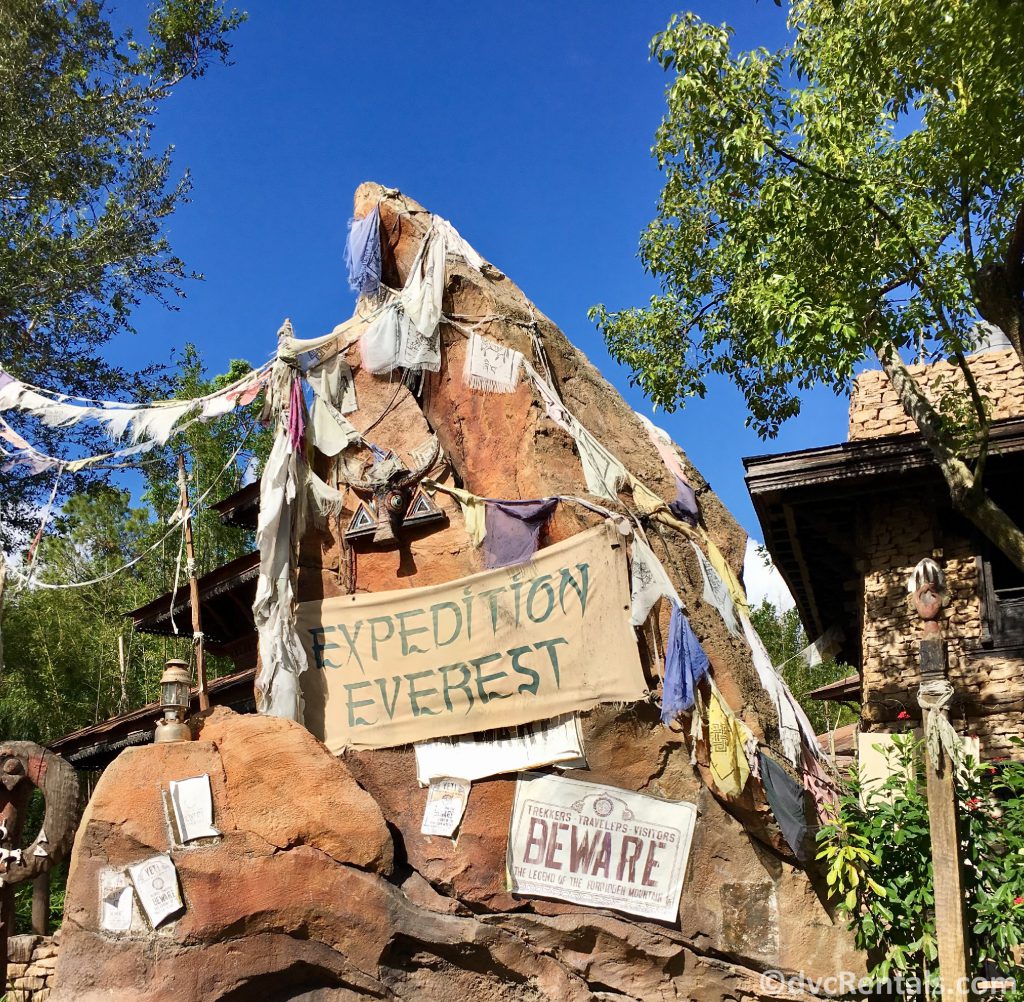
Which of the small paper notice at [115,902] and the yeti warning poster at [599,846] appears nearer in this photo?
Answer: the small paper notice at [115,902]

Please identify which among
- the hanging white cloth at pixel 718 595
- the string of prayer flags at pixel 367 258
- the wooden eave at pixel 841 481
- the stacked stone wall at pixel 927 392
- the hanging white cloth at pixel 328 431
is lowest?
the hanging white cloth at pixel 718 595

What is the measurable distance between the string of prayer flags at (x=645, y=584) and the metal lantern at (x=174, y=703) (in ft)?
10.7

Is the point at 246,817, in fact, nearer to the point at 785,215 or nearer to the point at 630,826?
the point at 630,826

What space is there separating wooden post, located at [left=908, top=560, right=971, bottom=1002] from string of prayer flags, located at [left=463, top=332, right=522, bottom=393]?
12.7 ft

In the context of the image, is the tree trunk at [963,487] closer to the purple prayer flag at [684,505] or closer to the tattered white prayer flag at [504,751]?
the purple prayer flag at [684,505]

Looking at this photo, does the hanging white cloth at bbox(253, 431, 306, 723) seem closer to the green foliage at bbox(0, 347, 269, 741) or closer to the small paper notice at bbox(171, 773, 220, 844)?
the small paper notice at bbox(171, 773, 220, 844)

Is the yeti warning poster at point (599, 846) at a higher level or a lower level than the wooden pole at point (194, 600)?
lower

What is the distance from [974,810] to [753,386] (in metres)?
7.00

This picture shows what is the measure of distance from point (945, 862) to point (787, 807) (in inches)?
52.9

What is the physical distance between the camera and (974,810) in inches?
258

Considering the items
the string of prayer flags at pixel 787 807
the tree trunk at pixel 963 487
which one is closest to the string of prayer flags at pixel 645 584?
the string of prayer flags at pixel 787 807

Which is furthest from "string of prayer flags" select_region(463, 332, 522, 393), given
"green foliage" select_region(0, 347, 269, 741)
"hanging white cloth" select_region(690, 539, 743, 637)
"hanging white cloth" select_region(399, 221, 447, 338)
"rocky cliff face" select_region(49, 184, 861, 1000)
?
"green foliage" select_region(0, 347, 269, 741)

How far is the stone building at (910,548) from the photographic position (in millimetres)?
10555

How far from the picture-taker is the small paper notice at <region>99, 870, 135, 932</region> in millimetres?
6738
